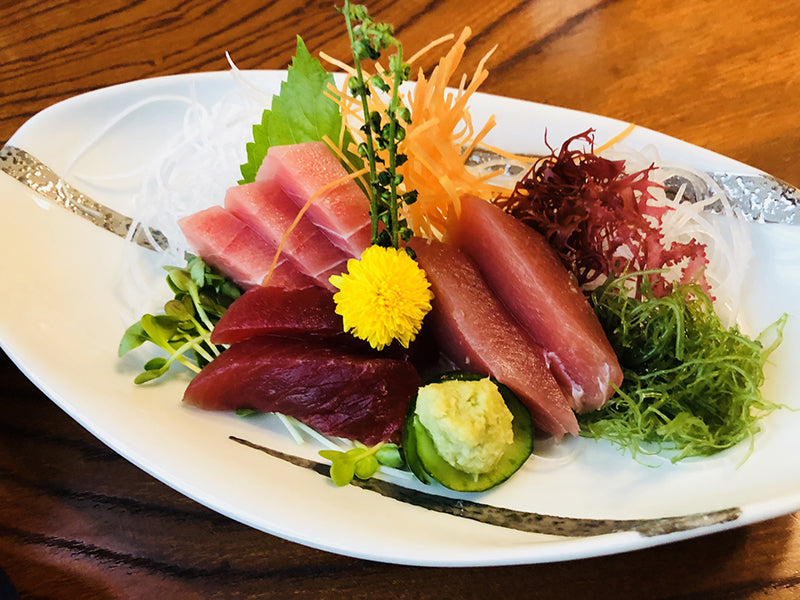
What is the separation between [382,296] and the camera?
1624mm

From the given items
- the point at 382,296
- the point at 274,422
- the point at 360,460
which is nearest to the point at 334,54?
the point at 382,296

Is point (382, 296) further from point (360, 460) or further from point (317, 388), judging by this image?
point (360, 460)

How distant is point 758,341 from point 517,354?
739mm

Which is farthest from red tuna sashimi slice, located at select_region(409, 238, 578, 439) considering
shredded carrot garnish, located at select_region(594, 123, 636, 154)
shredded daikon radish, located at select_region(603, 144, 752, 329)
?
shredded carrot garnish, located at select_region(594, 123, 636, 154)

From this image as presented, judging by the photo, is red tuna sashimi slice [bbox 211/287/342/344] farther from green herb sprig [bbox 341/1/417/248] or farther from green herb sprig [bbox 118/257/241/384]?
green herb sprig [bbox 341/1/417/248]

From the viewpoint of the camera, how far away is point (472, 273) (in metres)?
1.86

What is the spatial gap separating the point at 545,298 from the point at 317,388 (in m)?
0.71

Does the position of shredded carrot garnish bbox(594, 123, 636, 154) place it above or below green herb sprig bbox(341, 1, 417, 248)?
below

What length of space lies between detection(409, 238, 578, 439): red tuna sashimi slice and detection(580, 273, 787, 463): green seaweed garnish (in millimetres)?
175

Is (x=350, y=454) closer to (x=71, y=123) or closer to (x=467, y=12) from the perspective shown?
(x=71, y=123)

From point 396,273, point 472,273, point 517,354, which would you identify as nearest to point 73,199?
point 396,273

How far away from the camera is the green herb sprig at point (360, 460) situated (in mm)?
1631

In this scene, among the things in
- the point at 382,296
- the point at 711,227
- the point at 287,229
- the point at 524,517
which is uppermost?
the point at 287,229

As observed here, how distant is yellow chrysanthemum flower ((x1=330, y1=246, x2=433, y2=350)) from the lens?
1.63 meters
